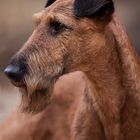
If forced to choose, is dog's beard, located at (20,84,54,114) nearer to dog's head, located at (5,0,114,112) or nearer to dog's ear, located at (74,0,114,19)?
dog's head, located at (5,0,114,112)

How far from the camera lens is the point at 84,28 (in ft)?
11.0

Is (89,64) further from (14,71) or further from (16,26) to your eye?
(16,26)

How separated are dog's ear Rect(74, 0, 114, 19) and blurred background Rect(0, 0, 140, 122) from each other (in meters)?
1.71

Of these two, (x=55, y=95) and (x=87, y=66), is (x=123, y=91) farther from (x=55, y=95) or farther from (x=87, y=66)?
(x=55, y=95)

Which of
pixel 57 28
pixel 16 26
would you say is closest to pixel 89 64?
pixel 57 28

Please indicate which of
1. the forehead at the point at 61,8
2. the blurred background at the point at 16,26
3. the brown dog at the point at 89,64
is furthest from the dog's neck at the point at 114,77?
the blurred background at the point at 16,26

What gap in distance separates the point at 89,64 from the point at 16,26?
7.60ft

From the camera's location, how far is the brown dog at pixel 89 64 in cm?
332

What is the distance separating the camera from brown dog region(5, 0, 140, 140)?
10.9 feet

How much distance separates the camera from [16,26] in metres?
5.65

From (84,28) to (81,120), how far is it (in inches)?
18.6

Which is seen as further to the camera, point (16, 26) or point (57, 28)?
point (16, 26)

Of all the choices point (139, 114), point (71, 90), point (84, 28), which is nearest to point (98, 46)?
point (84, 28)

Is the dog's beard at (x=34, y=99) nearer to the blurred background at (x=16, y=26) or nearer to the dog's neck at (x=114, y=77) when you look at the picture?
the dog's neck at (x=114, y=77)
